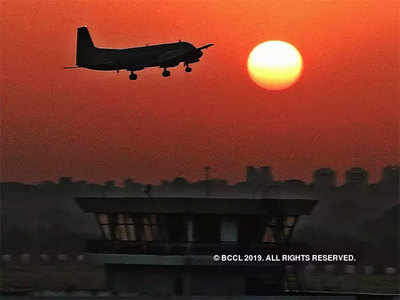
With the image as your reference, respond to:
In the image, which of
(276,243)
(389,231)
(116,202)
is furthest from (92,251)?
(389,231)

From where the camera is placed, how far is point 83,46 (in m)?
31.8

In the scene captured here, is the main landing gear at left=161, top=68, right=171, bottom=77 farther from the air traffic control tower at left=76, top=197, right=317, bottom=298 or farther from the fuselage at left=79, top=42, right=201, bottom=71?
the air traffic control tower at left=76, top=197, right=317, bottom=298

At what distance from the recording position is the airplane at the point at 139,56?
30766mm

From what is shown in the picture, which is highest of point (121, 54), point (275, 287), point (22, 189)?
point (121, 54)

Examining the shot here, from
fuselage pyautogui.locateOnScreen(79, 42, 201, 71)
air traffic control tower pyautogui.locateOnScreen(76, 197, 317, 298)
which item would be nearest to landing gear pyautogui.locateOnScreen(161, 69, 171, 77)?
fuselage pyautogui.locateOnScreen(79, 42, 201, 71)

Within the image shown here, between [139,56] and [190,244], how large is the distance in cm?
704

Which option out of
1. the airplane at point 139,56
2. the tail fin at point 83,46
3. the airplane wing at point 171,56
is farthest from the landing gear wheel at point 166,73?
the tail fin at point 83,46

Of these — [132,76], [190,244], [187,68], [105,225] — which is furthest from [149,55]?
[190,244]

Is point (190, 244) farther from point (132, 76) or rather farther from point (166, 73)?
point (132, 76)

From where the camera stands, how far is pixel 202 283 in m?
31.6

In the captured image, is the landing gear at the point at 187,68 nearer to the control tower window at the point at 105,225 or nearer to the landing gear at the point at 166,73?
the landing gear at the point at 166,73

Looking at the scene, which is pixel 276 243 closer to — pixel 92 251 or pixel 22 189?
pixel 92 251

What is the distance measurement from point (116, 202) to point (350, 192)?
15881 mm

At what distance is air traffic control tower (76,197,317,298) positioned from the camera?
104 ft
